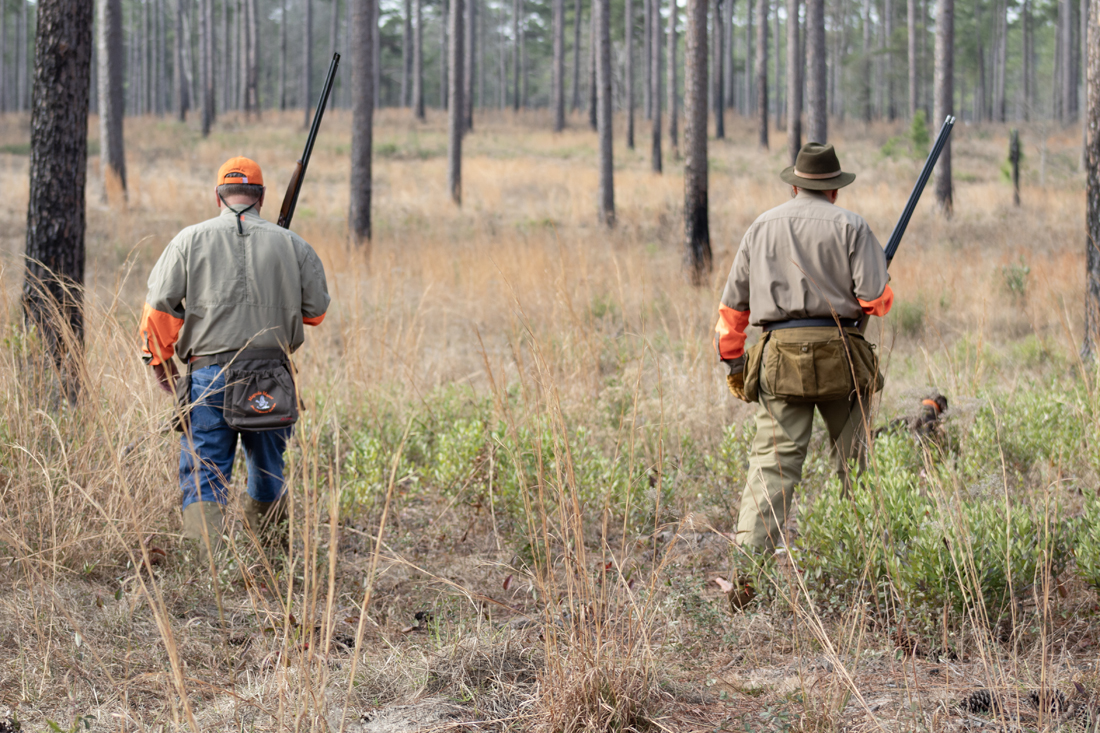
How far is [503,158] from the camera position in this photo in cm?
2703

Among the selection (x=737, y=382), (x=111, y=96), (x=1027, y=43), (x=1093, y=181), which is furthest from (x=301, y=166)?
(x=1027, y=43)

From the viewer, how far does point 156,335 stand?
3.35 meters

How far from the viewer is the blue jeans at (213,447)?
134 inches

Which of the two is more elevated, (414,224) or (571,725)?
(414,224)

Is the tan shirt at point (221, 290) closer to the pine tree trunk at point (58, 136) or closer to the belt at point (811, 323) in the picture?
the pine tree trunk at point (58, 136)

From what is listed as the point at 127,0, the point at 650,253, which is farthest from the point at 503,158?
the point at 127,0

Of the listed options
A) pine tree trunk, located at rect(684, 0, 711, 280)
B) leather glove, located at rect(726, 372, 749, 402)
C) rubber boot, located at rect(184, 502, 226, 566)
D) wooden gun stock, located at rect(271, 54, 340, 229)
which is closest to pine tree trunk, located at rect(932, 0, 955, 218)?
pine tree trunk, located at rect(684, 0, 711, 280)

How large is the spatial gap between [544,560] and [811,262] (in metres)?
1.63

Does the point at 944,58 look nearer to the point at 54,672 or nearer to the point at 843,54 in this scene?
the point at 54,672

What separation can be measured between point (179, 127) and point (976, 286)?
1216 inches

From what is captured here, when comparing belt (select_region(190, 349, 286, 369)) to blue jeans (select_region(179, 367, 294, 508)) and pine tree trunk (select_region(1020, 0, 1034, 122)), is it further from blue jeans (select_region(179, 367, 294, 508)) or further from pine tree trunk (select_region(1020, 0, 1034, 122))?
pine tree trunk (select_region(1020, 0, 1034, 122))

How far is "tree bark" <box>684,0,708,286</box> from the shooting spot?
10266mm

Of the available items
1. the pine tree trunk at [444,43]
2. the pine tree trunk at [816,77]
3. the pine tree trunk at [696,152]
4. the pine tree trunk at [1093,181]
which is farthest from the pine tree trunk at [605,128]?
the pine tree trunk at [444,43]

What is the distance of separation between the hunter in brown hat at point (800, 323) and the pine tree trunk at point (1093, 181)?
121 inches
